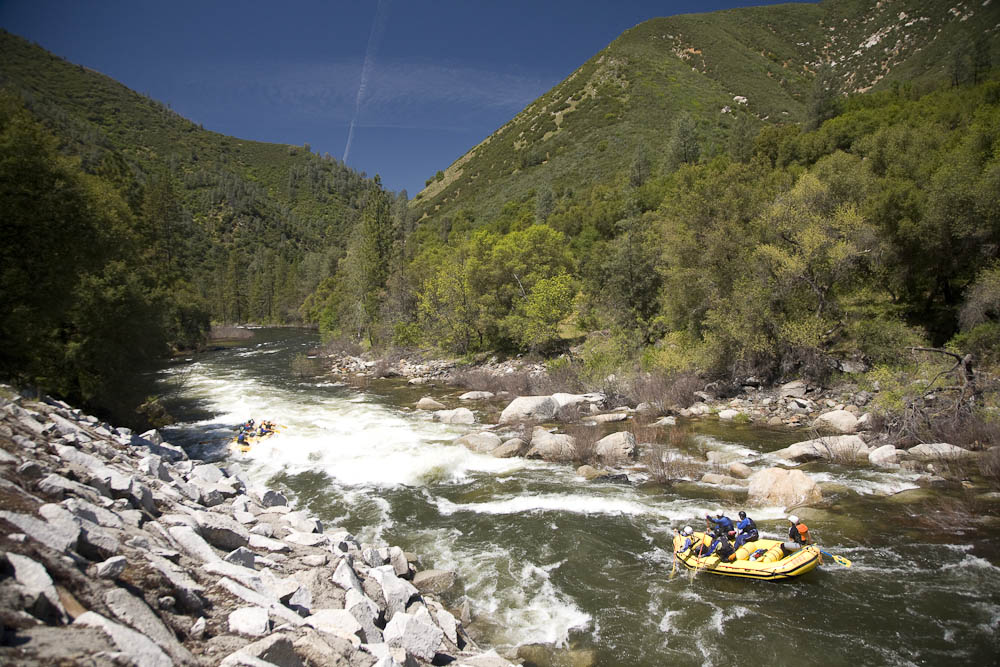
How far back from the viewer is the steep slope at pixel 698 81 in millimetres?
70312

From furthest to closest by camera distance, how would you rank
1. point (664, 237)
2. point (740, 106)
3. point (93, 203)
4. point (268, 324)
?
point (268, 324)
point (740, 106)
point (664, 237)
point (93, 203)

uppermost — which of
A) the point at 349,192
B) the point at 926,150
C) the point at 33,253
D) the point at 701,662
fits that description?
the point at 349,192

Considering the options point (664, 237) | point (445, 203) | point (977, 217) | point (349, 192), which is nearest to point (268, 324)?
point (445, 203)

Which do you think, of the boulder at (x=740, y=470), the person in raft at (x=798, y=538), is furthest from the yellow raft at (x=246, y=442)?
the person in raft at (x=798, y=538)

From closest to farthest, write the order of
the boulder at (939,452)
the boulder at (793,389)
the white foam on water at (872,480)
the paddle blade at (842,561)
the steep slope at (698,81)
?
the paddle blade at (842,561)
the white foam on water at (872,480)
the boulder at (939,452)
the boulder at (793,389)
the steep slope at (698,81)

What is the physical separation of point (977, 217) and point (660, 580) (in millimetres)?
20758

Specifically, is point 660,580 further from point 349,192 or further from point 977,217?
Result: point 349,192

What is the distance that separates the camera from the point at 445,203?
9212 cm

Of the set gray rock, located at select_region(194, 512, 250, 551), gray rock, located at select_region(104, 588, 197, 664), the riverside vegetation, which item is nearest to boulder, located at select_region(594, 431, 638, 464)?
the riverside vegetation

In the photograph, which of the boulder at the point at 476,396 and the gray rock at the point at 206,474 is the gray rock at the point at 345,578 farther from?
the boulder at the point at 476,396

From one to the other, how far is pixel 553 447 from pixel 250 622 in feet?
37.0

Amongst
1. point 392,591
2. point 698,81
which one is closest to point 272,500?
point 392,591

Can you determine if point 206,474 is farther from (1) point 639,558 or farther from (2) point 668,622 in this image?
(2) point 668,622

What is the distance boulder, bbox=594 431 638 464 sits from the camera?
14.5m
